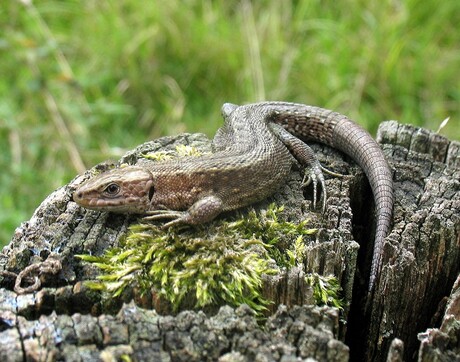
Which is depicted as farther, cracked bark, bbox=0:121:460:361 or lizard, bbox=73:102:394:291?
lizard, bbox=73:102:394:291

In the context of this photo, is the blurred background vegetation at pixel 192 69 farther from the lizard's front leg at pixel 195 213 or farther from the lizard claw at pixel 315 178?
the lizard's front leg at pixel 195 213

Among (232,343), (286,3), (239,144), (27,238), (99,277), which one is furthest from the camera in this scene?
(286,3)

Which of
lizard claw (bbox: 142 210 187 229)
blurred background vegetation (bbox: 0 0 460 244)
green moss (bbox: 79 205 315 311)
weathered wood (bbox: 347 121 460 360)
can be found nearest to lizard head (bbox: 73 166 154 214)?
lizard claw (bbox: 142 210 187 229)

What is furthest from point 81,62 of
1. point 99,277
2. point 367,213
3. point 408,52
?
point 99,277

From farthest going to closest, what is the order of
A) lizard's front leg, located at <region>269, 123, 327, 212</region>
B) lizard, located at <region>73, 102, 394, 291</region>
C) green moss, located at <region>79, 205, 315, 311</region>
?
lizard's front leg, located at <region>269, 123, 327, 212</region> → lizard, located at <region>73, 102, 394, 291</region> → green moss, located at <region>79, 205, 315, 311</region>

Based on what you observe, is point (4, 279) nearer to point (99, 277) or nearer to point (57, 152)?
point (99, 277)

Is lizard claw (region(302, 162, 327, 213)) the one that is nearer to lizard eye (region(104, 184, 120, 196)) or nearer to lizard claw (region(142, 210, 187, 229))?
lizard claw (region(142, 210, 187, 229))
